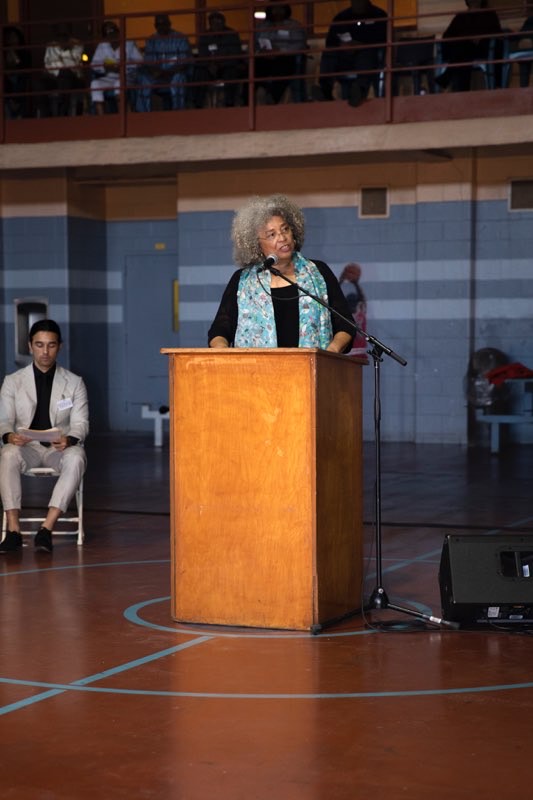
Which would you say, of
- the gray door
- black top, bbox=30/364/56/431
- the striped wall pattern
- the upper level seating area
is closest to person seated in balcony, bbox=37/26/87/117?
the upper level seating area

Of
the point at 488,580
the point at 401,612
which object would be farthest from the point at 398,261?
the point at 488,580

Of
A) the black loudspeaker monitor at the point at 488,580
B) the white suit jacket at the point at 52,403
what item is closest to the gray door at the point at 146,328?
the white suit jacket at the point at 52,403

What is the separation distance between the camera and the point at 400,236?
14641 mm

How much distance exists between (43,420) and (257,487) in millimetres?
2800

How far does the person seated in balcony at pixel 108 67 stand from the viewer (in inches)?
551

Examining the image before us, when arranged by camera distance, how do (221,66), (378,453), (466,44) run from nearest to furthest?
(378,453) → (466,44) → (221,66)

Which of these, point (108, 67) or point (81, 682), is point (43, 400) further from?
point (108, 67)

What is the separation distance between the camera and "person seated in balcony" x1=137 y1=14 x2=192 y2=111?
13.6m

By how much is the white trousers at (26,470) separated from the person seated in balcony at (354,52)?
6758 millimetres

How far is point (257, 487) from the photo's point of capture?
4766mm

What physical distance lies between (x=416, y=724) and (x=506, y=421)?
9.89 m

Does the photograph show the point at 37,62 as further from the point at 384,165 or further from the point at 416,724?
the point at 416,724

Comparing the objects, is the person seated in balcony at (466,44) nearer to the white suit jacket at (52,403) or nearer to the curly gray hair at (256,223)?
the white suit jacket at (52,403)

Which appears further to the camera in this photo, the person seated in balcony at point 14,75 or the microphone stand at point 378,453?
the person seated in balcony at point 14,75
